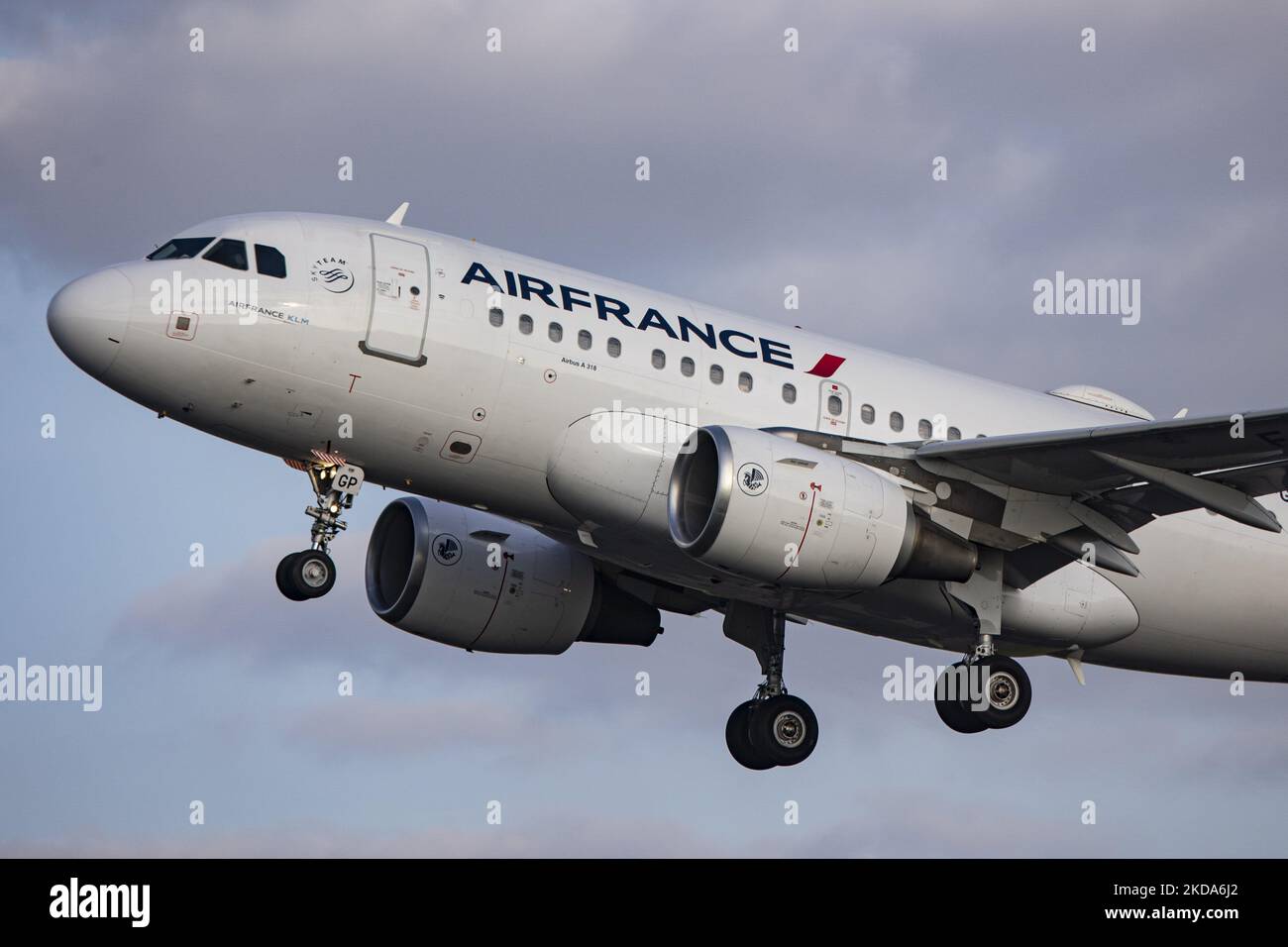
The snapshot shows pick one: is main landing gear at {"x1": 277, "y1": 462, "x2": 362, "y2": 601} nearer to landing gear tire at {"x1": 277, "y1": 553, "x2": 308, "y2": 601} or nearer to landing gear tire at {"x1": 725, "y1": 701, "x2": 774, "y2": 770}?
landing gear tire at {"x1": 277, "y1": 553, "x2": 308, "y2": 601}

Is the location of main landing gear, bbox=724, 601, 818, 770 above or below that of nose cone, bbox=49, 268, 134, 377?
below

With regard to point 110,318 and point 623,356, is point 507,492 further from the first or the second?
point 110,318

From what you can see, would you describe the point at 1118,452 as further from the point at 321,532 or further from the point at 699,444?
the point at 321,532

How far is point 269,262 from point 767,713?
36.4ft

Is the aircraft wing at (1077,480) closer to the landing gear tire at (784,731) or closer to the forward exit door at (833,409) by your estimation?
the forward exit door at (833,409)

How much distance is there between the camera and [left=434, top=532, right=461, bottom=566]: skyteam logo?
3019 cm

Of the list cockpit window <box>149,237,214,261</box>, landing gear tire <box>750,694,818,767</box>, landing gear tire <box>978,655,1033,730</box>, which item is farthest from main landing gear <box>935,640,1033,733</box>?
cockpit window <box>149,237,214,261</box>

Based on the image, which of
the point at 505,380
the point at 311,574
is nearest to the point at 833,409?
the point at 505,380

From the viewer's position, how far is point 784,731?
30188 mm

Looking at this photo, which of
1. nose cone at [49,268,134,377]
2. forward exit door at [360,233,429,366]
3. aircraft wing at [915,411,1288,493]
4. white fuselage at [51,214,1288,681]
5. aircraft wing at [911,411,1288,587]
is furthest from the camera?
forward exit door at [360,233,429,366]

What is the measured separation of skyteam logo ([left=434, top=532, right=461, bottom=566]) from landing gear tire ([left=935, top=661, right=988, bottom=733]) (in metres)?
8.02

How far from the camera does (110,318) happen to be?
24172mm

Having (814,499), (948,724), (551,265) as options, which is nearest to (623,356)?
(551,265)

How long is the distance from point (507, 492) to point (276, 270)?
439cm
